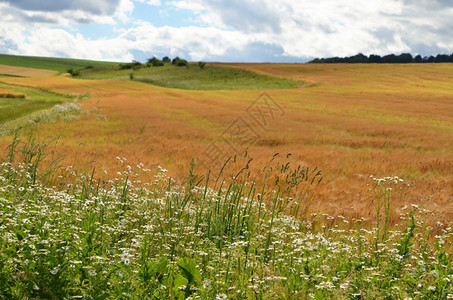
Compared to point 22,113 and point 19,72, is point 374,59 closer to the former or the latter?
point 19,72

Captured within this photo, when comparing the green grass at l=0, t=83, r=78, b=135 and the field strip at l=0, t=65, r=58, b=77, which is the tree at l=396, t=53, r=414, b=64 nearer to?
the field strip at l=0, t=65, r=58, b=77

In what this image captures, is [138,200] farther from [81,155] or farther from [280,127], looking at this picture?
[280,127]

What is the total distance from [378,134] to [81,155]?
593 inches

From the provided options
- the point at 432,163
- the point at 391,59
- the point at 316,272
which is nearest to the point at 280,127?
the point at 432,163

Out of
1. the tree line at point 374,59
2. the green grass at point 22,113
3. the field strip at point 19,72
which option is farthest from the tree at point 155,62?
the green grass at point 22,113

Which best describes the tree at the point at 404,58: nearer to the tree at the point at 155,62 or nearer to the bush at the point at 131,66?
the tree at the point at 155,62

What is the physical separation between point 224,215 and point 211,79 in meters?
81.5

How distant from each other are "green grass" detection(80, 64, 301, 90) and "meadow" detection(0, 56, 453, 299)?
5411 centimetres

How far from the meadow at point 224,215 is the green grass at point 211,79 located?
54.1 m

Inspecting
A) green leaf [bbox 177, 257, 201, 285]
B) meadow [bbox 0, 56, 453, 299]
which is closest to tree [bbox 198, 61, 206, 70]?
meadow [bbox 0, 56, 453, 299]

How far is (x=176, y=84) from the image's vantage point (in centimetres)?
8050

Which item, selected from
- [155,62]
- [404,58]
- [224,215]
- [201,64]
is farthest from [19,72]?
[404,58]

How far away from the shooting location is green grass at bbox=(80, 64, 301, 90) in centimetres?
7419

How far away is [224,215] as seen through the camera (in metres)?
5.70
